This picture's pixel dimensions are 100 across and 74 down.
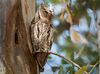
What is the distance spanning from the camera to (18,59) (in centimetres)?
64

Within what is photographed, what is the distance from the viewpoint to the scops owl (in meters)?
0.68

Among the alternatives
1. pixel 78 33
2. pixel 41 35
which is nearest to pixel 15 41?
pixel 41 35

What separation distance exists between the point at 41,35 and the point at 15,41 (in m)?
0.07

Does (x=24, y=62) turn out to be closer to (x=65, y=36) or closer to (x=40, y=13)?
(x=40, y=13)

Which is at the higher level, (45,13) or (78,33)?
(45,13)

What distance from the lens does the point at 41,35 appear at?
2.24 feet

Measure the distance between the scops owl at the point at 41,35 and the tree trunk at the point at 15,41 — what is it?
0.6 inches

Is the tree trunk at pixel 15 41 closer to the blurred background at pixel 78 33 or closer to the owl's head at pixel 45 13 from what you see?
the owl's head at pixel 45 13

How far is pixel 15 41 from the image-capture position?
65cm

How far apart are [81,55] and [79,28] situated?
14cm

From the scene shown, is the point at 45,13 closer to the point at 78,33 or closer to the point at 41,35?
the point at 41,35

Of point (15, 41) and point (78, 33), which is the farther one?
point (78, 33)

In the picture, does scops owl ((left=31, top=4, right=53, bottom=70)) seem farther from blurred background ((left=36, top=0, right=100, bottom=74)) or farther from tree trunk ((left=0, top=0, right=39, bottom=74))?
blurred background ((left=36, top=0, right=100, bottom=74))

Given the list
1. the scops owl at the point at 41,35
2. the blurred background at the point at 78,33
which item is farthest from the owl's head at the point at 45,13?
the blurred background at the point at 78,33
